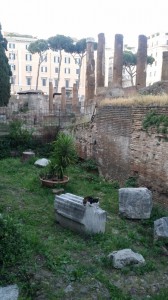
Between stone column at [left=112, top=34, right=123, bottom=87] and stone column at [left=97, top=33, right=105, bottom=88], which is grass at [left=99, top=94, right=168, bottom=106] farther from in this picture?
stone column at [left=97, top=33, right=105, bottom=88]

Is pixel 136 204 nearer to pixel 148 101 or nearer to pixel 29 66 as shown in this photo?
pixel 148 101

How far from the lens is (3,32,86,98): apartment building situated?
2214 inches

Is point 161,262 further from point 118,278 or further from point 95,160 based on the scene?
point 95,160

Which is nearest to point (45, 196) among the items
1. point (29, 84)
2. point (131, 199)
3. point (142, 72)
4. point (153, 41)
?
point (131, 199)

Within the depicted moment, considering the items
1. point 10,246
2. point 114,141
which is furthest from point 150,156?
point 10,246

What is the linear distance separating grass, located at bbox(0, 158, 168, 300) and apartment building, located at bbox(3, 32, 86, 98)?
51.1 metres

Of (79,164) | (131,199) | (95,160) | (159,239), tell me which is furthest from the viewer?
(79,164)

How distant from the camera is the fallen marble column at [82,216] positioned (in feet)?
17.6

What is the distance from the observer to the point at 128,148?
8.30 m

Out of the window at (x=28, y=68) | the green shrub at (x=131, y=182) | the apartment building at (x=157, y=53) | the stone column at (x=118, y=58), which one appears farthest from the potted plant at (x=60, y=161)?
the window at (x=28, y=68)

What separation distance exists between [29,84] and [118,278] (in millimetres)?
58291

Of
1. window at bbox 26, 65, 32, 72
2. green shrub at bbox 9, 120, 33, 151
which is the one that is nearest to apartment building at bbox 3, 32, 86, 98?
window at bbox 26, 65, 32, 72

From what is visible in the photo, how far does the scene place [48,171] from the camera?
28.0 feet

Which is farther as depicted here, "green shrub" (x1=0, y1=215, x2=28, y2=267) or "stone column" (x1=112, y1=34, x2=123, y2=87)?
"stone column" (x1=112, y1=34, x2=123, y2=87)
